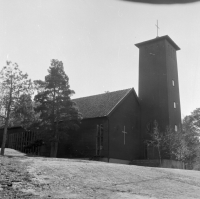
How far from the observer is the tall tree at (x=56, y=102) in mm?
27812

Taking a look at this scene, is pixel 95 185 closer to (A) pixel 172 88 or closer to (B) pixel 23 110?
(B) pixel 23 110

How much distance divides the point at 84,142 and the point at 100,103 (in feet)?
18.7

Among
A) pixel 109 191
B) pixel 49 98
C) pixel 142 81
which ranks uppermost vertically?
pixel 142 81

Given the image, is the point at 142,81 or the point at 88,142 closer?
the point at 88,142

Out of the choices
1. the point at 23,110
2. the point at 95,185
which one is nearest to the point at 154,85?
the point at 23,110

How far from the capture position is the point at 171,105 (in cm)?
3531

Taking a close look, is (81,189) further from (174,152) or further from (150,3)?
(174,152)

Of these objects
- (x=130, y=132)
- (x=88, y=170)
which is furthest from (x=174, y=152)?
(x=88, y=170)

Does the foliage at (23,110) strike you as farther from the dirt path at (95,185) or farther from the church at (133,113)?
the dirt path at (95,185)

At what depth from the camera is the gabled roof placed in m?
31.7

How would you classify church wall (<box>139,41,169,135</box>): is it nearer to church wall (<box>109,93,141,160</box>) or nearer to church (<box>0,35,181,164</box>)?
church (<box>0,35,181,164</box>)

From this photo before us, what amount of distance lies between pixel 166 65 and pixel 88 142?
47.0 feet

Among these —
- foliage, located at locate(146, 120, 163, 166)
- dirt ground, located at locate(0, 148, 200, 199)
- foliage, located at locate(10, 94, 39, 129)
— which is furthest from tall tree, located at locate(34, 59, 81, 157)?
dirt ground, located at locate(0, 148, 200, 199)

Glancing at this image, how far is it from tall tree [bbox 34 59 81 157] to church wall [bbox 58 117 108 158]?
241cm
